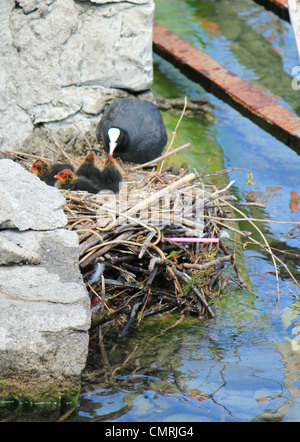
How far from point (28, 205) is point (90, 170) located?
46.6 inches

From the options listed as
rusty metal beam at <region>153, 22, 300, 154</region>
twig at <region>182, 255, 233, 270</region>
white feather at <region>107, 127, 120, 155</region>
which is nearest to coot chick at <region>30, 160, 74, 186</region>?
white feather at <region>107, 127, 120, 155</region>

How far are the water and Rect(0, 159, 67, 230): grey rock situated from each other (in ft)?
2.70

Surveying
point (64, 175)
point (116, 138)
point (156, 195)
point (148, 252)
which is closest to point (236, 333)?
point (148, 252)

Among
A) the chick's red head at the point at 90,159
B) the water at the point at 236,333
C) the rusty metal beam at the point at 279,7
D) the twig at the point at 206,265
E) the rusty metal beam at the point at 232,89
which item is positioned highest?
the rusty metal beam at the point at 279,7

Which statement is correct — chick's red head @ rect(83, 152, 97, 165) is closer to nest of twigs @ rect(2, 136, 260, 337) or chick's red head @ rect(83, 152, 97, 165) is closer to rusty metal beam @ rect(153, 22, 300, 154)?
nest of twigs @ rect(2, 136, 260, 337)

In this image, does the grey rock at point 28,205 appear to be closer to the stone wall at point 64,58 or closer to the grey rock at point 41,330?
the grey rock at point 41,330

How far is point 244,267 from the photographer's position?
474 cm

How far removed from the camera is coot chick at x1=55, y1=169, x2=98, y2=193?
4.48 metres

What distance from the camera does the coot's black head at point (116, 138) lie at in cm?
524

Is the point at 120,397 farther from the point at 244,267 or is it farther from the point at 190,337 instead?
the point at 244,267

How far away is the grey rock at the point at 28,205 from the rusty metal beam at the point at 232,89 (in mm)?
2191

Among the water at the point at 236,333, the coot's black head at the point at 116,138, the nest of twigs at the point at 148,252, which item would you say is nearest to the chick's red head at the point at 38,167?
the nest of twigs at the point at 148,252

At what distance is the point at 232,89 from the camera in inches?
232
